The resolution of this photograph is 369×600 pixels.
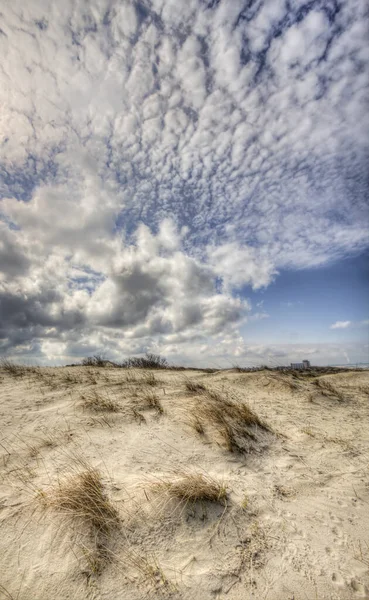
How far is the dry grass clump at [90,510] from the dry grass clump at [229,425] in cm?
188

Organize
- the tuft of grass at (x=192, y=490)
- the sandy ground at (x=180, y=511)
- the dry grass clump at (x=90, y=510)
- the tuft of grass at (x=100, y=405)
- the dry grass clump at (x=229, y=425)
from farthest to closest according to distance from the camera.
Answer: the tuft of grass at (x=100, y=405), the dry grass clump at (x=229, y=425), the tuft of grass at (x=192, y=490), the dry grass clump at (x=90, y=510), the sandy ground at (x=180, y=511)

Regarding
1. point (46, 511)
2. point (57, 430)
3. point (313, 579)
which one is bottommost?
point (313, 579)

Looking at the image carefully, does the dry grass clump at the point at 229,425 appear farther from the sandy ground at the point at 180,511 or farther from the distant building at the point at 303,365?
the distant building at the point at 303,365

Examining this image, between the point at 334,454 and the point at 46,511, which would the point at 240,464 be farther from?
the point at 46,511

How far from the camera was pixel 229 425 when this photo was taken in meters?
4.53

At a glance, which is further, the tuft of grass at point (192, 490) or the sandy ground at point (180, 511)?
the tuft of grass at point (192, 490)

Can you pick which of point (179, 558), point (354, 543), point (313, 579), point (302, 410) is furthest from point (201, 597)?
point (302, 410)

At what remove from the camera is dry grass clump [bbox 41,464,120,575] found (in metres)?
2.28

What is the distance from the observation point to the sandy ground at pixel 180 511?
2.13 m

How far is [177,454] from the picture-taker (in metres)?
3.84

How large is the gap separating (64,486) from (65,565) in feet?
2.39

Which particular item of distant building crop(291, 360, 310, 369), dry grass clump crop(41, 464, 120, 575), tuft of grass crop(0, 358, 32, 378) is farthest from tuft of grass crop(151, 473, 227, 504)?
distant building crop(291, 360, 310, 369)

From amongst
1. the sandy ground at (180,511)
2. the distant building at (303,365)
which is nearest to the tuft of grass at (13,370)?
the sandy ground at (180,511)

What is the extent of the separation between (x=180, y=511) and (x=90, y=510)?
2.63ft
